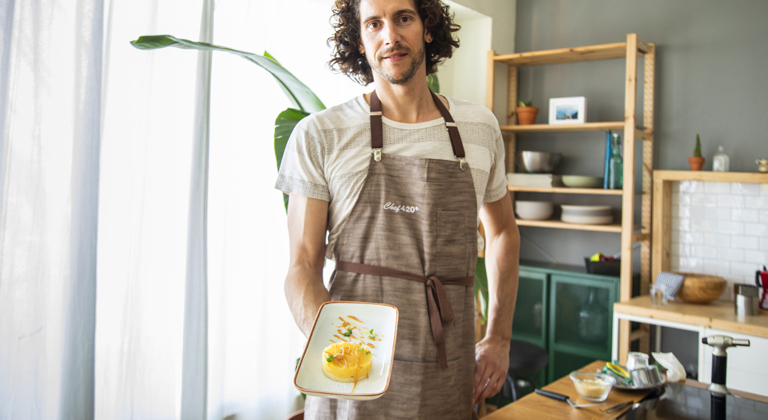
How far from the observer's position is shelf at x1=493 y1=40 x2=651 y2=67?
3.52 metres

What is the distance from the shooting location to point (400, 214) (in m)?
1.45

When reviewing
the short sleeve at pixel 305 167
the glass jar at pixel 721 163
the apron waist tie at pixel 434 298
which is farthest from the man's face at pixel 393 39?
the glass jar at pixel 721 163

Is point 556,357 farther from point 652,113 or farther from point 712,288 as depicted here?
point 652,113

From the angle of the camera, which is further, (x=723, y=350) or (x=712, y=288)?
(x=712, y=288)

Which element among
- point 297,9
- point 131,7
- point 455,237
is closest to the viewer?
point 455,237

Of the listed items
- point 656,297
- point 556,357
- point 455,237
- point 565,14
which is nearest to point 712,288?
point 656,297

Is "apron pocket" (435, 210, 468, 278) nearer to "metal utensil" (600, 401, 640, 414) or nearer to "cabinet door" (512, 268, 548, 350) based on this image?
"metal utensil" (600, 401, 640, 414)

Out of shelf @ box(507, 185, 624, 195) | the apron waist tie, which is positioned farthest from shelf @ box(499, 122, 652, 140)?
the apron waist tie

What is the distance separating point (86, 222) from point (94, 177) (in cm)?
16

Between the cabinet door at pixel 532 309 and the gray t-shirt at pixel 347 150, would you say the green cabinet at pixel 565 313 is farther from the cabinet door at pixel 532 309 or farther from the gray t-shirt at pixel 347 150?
the gray t-shirt at pixel 347 150

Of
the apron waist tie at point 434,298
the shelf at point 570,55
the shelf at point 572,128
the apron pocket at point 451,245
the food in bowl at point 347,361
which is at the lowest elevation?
the food in bowl at point 347,361

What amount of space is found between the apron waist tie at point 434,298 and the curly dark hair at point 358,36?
0.66m

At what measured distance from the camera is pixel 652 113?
3.62 metres

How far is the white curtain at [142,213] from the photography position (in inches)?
76.2
